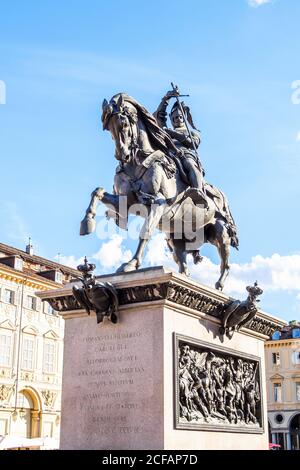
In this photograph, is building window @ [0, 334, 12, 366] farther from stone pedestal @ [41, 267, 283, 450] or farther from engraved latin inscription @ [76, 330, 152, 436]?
engraved latin inscription @ [76, 330, 152, 436]

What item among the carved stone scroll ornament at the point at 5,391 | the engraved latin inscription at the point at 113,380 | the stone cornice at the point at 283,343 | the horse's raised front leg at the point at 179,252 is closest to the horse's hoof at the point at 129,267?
the engraved latin inscription at the point at 113,380

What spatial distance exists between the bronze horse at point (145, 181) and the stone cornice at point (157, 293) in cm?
43

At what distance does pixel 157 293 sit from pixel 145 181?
7.23 ft

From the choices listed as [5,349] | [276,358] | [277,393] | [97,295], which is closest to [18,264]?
[5,349]

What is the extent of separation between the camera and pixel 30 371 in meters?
54.8

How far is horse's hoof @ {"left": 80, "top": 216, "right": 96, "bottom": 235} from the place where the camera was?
1128 centimetres

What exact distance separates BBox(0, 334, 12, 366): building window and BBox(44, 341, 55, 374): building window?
4166 mm

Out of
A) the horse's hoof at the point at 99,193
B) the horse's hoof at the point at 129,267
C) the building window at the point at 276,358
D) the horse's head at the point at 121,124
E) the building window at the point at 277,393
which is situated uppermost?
the building window at the point at 276,358

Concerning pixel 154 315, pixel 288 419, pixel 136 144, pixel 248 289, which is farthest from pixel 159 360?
pixel 288 419

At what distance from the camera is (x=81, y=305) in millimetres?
11438

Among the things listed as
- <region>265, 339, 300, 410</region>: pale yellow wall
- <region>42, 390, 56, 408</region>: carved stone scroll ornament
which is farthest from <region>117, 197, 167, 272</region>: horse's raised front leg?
<region>265, 339, 300, 410</region>: pale yellow wall

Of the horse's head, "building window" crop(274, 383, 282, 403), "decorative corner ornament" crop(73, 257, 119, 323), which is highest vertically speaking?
"building window" crop(274, 383, 282, 403)

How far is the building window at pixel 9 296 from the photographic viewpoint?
54094 millimetres

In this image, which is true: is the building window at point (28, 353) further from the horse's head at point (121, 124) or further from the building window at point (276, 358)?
the horse's head at point (121, 124)
